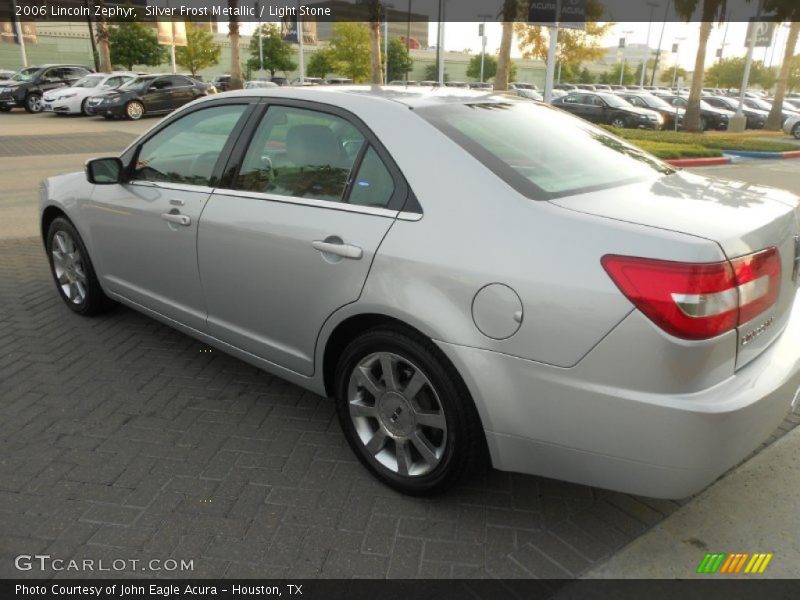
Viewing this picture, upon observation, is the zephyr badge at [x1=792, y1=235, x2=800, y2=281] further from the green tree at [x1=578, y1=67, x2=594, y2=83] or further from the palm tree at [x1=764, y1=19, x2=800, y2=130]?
the green tree at [x1=578, y1=67, x2=594, y2=83]

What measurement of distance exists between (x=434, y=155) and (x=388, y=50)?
7288cm

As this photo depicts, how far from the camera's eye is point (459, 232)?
2.31 m

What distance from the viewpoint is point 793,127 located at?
25.9m

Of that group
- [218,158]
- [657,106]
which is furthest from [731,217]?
[657,106]

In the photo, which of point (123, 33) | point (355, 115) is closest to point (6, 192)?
point (355, 115)

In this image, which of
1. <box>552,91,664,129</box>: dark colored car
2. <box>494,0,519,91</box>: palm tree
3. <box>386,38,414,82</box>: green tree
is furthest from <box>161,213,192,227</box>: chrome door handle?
<box>386,38,414,82</box>: green tree

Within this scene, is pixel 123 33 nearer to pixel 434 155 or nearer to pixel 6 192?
pixel 6 192

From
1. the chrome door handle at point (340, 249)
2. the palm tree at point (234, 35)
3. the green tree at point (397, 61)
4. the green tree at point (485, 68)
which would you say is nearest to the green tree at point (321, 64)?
the green tree at point (397, 61)

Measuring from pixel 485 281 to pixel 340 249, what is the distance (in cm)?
69

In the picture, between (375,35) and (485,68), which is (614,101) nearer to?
(375,35)

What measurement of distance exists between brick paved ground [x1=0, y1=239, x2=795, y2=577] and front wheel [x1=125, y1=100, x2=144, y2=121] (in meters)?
21.9

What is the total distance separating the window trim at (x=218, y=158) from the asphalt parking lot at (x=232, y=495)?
1.13 m

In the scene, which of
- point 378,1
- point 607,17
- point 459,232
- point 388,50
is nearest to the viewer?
point 459,232

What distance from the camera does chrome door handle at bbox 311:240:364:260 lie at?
8.42ft
